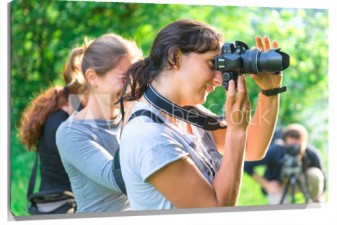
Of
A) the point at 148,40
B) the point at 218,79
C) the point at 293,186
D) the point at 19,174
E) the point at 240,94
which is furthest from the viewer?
the point at 293,186

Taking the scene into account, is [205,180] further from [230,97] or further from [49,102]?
[49,102]

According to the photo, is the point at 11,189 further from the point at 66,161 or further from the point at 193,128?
the point at 193,128

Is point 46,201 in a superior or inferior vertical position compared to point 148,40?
inferior

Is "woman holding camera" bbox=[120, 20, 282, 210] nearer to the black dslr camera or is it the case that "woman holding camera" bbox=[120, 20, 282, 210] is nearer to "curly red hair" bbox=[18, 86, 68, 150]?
the black dslr camera

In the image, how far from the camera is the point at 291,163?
4.33m

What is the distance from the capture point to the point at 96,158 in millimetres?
3270

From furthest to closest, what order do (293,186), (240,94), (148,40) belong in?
(293,186)
(148,40)
(240,94)

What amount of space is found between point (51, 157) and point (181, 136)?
1.38 meters

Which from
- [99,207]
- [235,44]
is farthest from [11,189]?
[235,44]

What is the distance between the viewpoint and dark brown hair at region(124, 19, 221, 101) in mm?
2516

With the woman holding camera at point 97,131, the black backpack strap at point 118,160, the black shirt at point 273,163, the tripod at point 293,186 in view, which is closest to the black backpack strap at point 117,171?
the black backpack strap at point 118,160

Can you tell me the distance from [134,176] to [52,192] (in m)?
1.37

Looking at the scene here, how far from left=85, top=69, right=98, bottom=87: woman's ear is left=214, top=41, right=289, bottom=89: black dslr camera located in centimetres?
86

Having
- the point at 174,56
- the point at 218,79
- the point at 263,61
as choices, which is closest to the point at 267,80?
the point at 263,61
